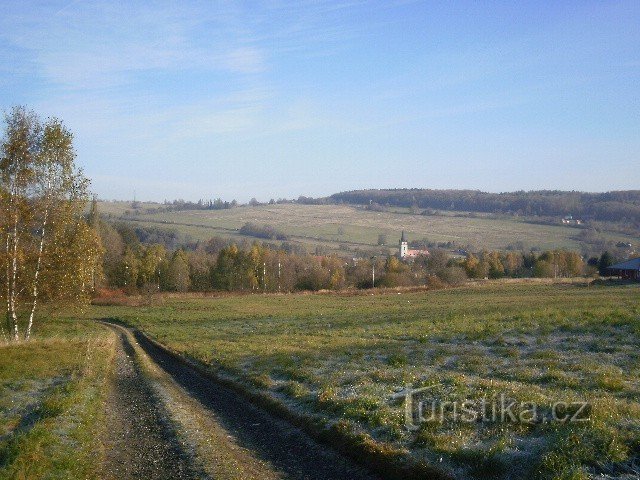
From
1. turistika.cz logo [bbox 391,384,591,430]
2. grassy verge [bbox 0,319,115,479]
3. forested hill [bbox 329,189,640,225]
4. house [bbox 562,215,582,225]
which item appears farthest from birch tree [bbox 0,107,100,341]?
house [bbox 562,215,582,225]

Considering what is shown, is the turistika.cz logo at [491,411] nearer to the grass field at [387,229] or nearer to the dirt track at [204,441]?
the dirt track at [204,441]

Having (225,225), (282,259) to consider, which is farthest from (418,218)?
(282,259)

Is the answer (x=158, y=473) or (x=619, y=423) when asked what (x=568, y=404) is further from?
(x=158, y=473)

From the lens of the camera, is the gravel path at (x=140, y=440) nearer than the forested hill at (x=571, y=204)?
Yes

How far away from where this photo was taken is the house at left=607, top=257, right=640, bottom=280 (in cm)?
8494

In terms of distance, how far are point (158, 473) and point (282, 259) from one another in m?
101

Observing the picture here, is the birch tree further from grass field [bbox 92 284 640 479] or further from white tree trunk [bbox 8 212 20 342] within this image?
grass field [bbox 92 284 640 479]

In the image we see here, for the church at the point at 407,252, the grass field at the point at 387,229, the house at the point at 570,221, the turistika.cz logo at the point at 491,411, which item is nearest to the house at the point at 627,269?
the grass field at the point at 387,229

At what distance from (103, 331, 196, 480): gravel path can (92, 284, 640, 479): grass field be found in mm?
2893

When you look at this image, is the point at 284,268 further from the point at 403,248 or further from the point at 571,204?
the point at 571,204

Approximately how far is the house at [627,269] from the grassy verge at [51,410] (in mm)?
82851

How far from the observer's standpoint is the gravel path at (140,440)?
359 inches

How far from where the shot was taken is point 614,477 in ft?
23.6

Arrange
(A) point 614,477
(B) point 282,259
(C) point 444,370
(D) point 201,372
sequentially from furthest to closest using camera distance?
1. (B) point 282,259
2. (D) point 201,372
3. (C) point 444,370
4. (A) point 614,477
